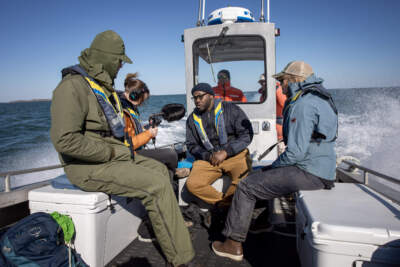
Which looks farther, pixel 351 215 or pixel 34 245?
pixel 34 245

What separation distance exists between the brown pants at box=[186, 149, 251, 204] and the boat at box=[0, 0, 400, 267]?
156mm

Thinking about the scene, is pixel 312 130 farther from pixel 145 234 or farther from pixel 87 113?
pixel 145 234

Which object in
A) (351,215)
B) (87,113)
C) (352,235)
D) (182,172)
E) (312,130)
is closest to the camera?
(352,235)

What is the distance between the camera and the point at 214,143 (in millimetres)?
3176

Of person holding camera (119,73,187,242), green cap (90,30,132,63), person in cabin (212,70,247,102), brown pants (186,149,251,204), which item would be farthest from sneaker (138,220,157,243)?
person in cabin (212,70,247,102)

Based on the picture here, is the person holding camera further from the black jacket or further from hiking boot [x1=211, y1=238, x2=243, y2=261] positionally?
hiking boot [x1=211, y1=238, x2=243, y2=261]

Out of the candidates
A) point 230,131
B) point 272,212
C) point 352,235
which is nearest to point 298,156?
point 352,235

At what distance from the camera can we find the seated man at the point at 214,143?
9.40 ft

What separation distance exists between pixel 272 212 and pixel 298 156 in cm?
106

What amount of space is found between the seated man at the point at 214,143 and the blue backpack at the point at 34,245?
1.34m

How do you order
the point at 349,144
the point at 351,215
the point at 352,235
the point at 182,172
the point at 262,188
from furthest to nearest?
the point at 349,144
the point at 182,172
the point at 262,188
the point at 351,215
the point at 352,235

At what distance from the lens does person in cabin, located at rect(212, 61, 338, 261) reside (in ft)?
6.57

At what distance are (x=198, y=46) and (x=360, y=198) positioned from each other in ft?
9.67

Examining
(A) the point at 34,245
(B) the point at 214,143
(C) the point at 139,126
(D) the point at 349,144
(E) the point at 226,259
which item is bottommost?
(D) the point at 349,144
